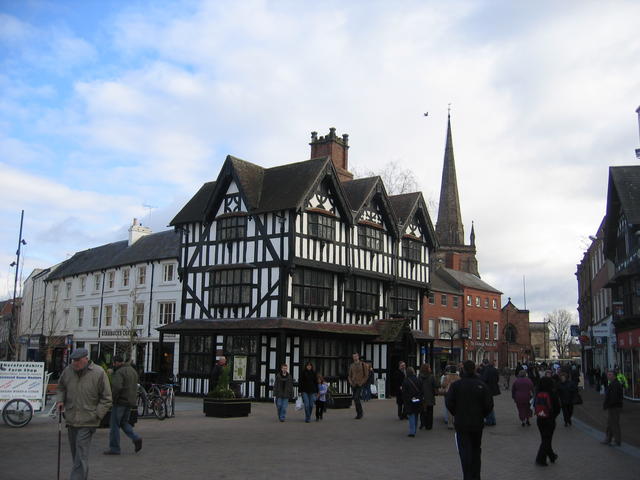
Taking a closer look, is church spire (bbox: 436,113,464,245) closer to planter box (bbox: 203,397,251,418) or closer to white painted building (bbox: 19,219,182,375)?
white painted building (bbox: 19,219,182,375)

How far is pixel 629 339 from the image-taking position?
29.4 metres

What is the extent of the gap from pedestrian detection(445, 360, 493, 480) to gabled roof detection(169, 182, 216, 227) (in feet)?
76.7

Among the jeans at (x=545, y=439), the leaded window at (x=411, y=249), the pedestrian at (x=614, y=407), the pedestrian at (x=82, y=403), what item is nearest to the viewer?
the pedestrian at (x=82, y=403)

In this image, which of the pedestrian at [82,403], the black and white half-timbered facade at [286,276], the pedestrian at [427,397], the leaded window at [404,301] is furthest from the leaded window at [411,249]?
the pedestrian at [82,403]

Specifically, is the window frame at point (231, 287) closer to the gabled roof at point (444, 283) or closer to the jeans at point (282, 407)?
the jeans at point (282, 407)

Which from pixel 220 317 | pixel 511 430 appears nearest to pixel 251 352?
pixel 220 317

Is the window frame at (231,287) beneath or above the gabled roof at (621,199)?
beneath

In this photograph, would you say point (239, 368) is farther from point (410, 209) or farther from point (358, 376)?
point (410, 209)

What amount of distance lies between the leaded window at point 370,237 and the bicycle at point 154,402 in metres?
15.2

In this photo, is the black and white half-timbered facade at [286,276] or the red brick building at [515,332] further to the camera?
the red brick building at [515,332]

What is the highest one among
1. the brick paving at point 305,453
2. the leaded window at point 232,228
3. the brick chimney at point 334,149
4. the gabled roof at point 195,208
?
the brick chimney at point 334,149

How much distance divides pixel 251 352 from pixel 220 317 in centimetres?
249

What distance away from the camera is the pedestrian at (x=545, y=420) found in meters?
11.3

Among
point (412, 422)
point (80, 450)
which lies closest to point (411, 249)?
point (412, 422)
